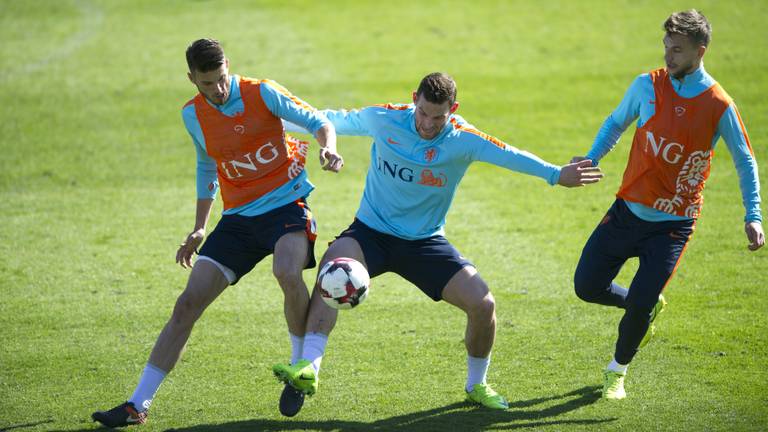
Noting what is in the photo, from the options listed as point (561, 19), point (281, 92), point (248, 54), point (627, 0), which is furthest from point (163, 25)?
→ point (281, 92)

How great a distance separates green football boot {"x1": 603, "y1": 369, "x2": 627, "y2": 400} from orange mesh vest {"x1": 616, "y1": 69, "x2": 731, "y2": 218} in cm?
127

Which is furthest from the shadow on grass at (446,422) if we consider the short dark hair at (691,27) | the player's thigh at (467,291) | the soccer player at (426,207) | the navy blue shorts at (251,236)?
the short dark hair at (691,27)

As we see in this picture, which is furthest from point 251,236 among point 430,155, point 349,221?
point 349,221

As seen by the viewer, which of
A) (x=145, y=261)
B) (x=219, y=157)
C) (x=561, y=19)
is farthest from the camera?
(x=561, y=19)

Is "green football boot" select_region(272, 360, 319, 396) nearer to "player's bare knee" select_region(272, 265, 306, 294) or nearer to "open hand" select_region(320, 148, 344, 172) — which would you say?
"player's bare knee" select_region(272, 265, 306, 294)

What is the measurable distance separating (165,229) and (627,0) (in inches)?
484

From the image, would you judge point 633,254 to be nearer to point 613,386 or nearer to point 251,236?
point 613,386

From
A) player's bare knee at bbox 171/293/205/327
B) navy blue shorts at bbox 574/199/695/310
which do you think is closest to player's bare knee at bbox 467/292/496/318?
navy blue shorts at bbox 574/199/695/310

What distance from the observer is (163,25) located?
60.8 feet

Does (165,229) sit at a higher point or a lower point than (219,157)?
lower

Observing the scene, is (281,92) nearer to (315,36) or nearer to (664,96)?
(664,96)

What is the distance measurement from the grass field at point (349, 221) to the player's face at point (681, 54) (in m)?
2.37

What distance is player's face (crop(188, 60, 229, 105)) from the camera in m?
6.32

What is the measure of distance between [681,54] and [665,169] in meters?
0.79
